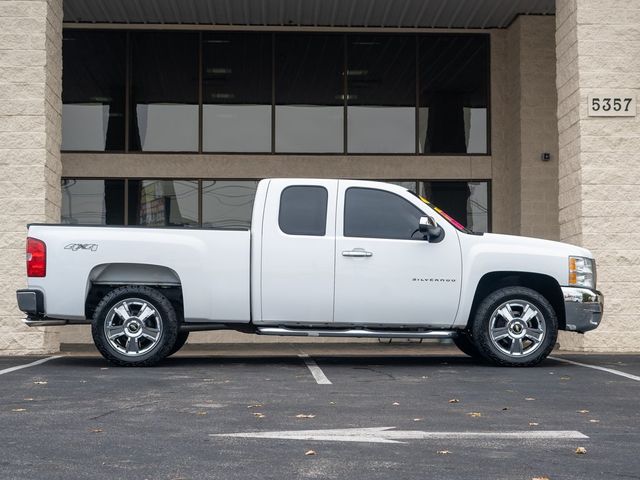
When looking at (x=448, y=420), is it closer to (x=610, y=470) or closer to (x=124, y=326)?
(x=610, y=470)

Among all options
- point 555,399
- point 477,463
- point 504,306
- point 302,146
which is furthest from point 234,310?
point 302,146

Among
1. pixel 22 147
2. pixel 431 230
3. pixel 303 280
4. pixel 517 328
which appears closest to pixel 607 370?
pixel 517 328

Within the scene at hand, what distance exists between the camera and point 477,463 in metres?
5.59

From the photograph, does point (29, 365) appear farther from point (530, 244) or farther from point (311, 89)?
point (311, 89)

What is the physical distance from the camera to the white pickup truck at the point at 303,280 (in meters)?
10.9

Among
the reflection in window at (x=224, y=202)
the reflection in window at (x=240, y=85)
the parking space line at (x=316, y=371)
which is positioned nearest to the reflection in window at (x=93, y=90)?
the reflection in window at (x=240, y=85)

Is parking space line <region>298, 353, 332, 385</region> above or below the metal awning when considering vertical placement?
below

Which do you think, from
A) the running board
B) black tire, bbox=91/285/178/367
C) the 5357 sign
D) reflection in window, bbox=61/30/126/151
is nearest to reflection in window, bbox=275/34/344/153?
reflection in window, bbox=61/30/126/151

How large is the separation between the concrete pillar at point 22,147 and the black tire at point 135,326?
3703 mm

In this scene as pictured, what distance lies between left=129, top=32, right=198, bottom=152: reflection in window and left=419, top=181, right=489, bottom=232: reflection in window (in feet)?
14.7

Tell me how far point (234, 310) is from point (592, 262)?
3.89 metres

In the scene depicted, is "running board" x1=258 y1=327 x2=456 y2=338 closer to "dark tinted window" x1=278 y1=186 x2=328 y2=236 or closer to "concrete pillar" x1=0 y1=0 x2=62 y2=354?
"dark tinted window" x1=278 y1=186 x2=328 y2=236

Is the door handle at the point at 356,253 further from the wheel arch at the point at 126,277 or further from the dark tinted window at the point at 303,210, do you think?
the wheel arch at the point at 126,277

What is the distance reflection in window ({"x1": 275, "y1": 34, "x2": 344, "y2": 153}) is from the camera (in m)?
19.5
